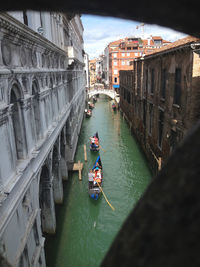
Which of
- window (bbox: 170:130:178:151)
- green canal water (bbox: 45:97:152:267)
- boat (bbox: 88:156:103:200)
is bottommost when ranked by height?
green canal water (bbox: 45:97:152:267)

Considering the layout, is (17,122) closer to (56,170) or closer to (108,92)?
(56,170)

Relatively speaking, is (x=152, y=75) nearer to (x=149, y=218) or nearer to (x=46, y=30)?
(x=46, y=30)

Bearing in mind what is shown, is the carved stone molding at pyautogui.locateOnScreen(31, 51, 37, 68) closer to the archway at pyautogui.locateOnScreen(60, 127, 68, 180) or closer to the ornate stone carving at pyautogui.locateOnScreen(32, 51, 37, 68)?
the ornate stone carving at pyautogui.locateOnScreen(32, 51, 37, 68)

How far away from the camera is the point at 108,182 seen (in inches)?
559

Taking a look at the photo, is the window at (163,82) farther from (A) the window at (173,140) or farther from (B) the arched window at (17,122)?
(B) the arched window at (17,122)

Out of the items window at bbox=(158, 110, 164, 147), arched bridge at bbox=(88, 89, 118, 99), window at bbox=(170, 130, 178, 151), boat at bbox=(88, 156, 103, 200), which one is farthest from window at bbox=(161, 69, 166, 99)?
arched bridge at bbox=(88, 89, 118, 99)

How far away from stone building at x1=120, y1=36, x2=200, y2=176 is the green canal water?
1.72 m

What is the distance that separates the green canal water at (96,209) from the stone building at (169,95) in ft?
5.63

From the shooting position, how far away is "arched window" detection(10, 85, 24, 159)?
5660 millimetres

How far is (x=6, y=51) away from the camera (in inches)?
194

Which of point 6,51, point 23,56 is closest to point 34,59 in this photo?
point 23,56

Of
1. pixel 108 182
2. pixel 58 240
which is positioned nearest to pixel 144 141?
pixel 108 182

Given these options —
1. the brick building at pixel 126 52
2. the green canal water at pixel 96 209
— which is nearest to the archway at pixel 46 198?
the green canal water at pixel 96 209

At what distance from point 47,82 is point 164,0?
27.3 feet
